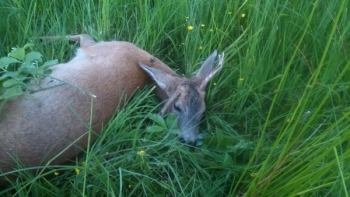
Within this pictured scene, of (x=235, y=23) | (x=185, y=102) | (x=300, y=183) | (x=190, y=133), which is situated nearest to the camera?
(x=300, y=183)

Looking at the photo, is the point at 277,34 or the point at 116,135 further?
the point at 277,34

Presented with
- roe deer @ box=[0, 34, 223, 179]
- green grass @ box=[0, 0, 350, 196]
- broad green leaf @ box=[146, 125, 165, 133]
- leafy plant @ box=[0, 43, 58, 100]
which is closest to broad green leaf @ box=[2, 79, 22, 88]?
leafy plant @ box=[0, 43, 58, 100]

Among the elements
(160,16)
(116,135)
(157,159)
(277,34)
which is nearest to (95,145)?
(116,135)

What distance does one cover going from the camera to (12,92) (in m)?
3.94

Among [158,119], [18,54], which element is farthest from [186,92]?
[18,54]

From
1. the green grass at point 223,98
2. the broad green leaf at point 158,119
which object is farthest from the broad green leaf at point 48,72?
the broad green leaf at point 158,119

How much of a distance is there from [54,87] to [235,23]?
173 centimetres

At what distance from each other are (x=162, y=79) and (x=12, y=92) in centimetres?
137

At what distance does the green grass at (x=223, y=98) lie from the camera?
3568 millimetres

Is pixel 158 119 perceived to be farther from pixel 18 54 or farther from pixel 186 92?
pixel 18 54

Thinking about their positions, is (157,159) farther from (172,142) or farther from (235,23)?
(235,23)

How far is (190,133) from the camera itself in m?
4.40

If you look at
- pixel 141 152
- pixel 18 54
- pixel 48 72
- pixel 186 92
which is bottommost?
A: pixel 186 92

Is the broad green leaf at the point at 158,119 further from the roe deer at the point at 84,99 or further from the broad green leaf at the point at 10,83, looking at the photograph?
the broad green leaf at the point at 10,83
